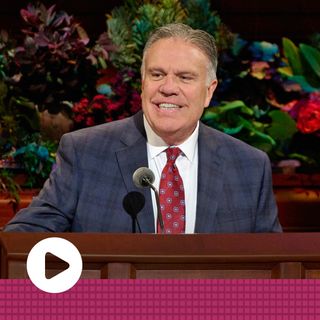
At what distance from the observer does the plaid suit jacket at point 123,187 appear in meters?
2.26

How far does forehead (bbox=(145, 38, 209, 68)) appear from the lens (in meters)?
2.34

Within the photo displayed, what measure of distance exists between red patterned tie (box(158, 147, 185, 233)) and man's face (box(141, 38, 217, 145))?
12 cm

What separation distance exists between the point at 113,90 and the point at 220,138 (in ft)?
2.82

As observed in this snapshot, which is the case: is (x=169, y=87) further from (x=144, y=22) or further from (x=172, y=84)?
(x=144, y=22)

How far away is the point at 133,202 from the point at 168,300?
80cm

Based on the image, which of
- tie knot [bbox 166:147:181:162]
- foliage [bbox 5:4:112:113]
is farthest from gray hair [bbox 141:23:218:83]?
foliage [bbox 5:4:112:113]

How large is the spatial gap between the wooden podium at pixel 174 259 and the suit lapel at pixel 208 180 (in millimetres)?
674

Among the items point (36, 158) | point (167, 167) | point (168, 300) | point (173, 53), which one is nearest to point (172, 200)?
point (167, 167)

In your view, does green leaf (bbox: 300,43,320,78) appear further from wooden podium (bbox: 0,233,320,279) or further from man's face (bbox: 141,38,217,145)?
wooden podium (bbox: 0,233,320,279)

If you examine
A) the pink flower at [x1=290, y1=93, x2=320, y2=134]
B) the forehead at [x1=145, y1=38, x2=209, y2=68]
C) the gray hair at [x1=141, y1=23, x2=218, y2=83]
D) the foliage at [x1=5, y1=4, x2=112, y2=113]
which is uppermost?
the foliage at [x1=5, y1=4, x2=112, y2=113]

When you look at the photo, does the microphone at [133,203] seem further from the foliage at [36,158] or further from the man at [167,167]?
the foliage at [36,158]

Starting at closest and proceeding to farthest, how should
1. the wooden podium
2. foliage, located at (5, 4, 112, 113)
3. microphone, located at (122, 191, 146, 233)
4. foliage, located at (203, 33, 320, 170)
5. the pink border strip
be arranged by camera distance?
the pink border strip, the wooden podium, microphone, located at (122, 191, 146, 233), foliage, located at (5, 4, 112, 113), foliage, located at (203, 33, 320, 170)

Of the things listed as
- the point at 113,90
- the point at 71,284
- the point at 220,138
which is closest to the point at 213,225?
the point at 220,138

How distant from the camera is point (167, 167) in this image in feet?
7.68
